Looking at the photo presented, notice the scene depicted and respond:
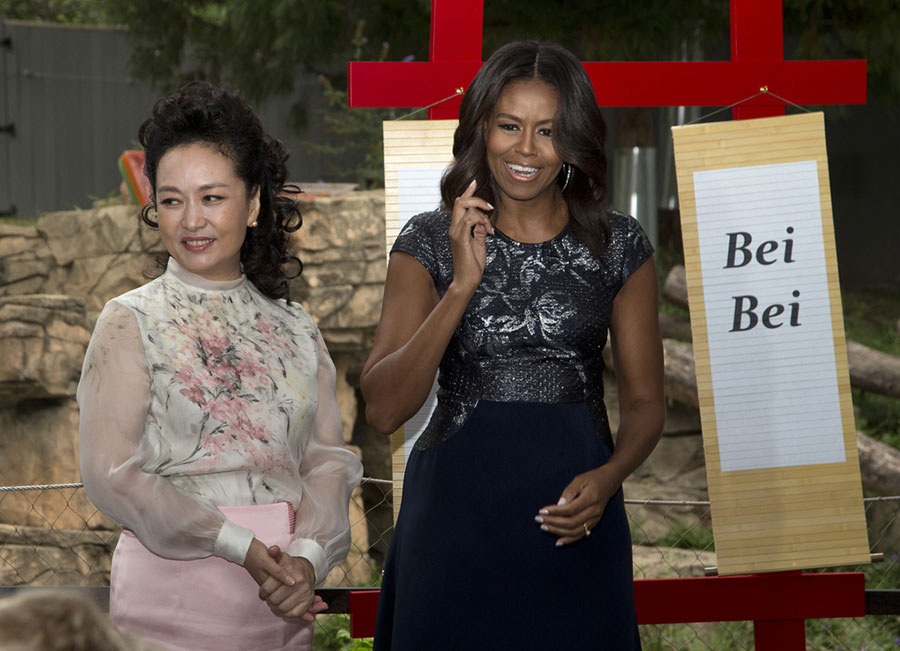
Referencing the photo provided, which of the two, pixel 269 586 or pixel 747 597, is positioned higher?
pixel 269 586

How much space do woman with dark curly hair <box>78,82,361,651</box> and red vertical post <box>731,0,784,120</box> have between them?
1259 mm

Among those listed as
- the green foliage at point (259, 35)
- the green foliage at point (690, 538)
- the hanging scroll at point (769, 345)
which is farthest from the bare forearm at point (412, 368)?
the green foliage at point (259, 35)

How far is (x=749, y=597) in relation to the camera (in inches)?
101

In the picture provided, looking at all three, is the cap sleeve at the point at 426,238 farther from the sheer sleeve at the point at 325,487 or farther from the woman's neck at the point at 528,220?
the sheer sleeve at the point at 325,487

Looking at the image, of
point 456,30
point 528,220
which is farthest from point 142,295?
point 456,30

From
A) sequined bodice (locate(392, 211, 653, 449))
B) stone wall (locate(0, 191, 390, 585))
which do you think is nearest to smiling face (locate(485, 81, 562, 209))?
sequined bodice (locate(392, 211, 653, 449))

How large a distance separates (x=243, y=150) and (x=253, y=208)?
0.32 ft

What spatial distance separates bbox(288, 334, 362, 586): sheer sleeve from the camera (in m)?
1.73

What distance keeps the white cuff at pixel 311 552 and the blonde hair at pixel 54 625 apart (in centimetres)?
89

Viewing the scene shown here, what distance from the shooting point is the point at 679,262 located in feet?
30.4

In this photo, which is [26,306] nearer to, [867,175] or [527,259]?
[527,259]

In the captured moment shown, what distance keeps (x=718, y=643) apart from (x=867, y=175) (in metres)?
7.08

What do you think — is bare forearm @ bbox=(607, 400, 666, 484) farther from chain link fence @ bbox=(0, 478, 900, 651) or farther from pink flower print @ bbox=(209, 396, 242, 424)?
chain link fence @ bbox=(0, 478, 900, 651)

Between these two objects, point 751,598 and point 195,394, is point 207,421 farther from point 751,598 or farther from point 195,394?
point 751,598
